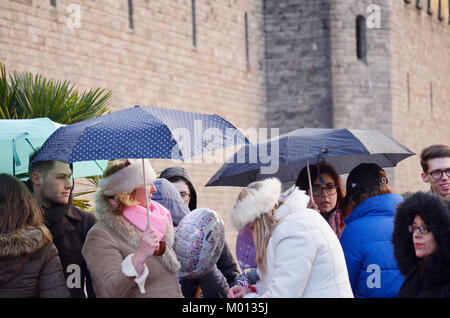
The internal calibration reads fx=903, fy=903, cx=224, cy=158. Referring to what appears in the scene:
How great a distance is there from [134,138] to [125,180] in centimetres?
21

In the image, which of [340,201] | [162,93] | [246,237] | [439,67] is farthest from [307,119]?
[246,237]

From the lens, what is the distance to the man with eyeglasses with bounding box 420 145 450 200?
5.43 m

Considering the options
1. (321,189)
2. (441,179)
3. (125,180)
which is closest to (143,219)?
(125,180)

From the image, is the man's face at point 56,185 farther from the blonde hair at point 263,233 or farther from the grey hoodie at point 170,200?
the blonde hair at point 263,233

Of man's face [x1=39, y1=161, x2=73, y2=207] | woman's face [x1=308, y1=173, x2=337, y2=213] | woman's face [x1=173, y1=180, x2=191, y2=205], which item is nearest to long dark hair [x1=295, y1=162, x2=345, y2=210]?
woman's face [x1=308, y1=173, x2=337, y2=213]

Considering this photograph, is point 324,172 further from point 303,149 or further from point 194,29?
point 194,29

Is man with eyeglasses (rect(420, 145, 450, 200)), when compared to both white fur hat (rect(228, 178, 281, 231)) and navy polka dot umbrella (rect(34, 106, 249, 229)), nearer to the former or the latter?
navy polka dot umbrella (rect(34, 106, 249, 229))

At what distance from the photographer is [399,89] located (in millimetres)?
21406

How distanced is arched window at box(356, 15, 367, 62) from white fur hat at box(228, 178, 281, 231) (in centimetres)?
1681

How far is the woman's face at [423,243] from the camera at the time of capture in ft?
12.5

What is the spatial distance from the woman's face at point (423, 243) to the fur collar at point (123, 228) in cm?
108

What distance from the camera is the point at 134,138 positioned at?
14.2 ft

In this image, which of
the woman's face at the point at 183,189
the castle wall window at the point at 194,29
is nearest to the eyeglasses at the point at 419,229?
the woman's face at the point at 183,189
